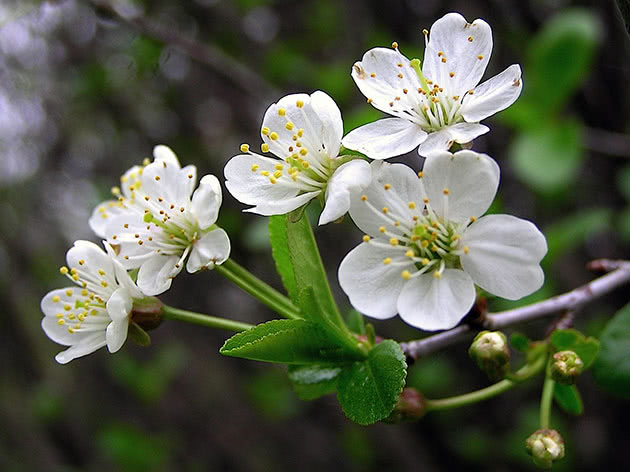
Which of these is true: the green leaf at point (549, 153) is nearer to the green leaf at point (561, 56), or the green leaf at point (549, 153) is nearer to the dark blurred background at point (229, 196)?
the dark blurred background at point (229, 196)

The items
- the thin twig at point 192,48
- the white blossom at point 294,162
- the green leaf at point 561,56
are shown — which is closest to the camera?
the white blossom at point 294,162

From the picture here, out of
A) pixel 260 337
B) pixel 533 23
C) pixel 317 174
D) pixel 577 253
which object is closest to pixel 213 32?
pixel 533 23

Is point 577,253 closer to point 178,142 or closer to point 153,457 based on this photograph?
point 178,142

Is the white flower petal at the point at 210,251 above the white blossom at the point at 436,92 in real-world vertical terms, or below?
below

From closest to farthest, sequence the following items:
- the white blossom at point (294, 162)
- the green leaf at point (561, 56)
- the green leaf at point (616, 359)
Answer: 1. the white blossom at point (294, 162)
2. the green leaf at point (616, 359)
3. the green leaf at point (561, 56)

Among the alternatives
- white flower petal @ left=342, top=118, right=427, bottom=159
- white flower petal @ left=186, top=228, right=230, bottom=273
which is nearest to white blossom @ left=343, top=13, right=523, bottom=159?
white flower petal @ left=342, top=118, right=427, bottom=159

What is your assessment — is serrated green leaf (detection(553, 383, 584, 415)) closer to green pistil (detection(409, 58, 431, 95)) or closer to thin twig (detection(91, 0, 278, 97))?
green pistil (detection(409, 58, 431, 95))

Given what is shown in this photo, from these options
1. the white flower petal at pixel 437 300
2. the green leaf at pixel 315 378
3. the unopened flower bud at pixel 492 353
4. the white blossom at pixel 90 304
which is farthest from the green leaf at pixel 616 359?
the white blossom at pixel 90 304
